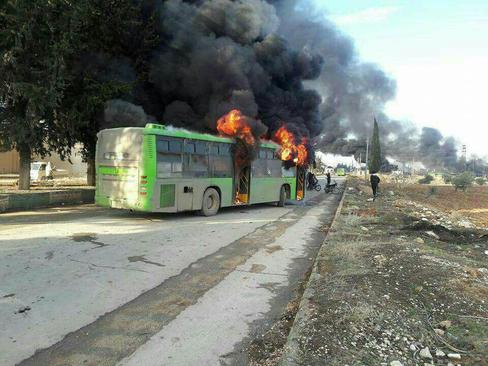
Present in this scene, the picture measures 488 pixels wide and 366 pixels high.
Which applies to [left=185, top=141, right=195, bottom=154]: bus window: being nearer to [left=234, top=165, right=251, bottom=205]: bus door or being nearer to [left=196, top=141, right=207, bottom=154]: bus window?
[left=196, top=141, right=207, bottom=154]: bus window

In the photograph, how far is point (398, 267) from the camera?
6043mm

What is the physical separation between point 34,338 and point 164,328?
3.83 feet

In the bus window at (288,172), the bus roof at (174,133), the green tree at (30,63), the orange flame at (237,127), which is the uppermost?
the green tree at (30,63)

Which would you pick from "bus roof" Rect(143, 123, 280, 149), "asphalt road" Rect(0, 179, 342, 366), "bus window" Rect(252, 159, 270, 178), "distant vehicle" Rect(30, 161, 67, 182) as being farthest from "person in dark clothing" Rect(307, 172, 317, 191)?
"asphalt road" Rect(0, 179, 342, 366)

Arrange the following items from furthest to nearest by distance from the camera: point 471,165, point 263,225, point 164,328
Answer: point 471,165
point 263,225
point 164,328

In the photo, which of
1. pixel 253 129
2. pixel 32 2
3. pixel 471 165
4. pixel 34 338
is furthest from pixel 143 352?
pixel 471 165

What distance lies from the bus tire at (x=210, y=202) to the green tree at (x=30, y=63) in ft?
20.1

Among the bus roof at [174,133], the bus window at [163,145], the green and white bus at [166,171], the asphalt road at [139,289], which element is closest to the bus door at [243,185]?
the green and white bus at [166,171]

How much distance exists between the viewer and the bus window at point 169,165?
1173cm

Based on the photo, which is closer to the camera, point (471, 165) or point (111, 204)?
point (111, 204)

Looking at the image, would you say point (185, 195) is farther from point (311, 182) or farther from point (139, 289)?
point (311, 182)

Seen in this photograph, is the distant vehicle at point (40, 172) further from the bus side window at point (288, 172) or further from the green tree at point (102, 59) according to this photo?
the bus side window at point (288, 172)

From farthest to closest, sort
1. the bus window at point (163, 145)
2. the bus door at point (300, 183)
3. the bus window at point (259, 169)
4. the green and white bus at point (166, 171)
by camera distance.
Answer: the bus door at point (300, 183) < the bus window at point (259, 169) < the bus window at point (163, 145) < the green and white bus at point (166, 171)

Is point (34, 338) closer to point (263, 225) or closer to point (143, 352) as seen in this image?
point (143, 352)
